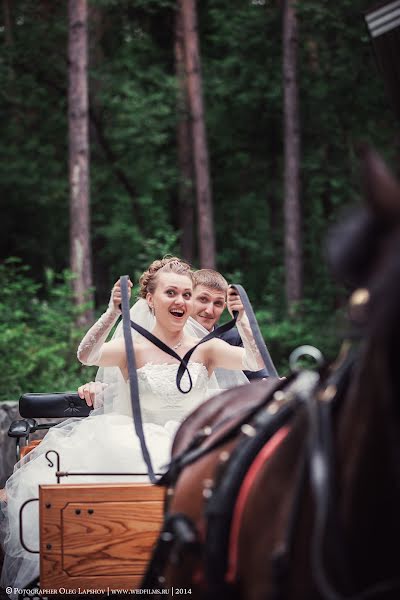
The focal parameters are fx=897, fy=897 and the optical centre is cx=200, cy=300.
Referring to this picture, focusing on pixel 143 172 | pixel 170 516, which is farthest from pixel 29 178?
pixel 170 516

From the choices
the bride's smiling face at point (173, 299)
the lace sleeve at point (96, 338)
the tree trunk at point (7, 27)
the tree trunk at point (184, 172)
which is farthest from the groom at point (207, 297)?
the tree trunk at point (7, 27)

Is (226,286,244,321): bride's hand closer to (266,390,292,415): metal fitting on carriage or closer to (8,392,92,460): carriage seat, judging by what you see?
(8,392,92,460): carriage seat

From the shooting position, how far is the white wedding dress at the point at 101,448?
15.4ft

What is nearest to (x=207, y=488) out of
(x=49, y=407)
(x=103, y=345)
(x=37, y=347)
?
(x=103, y=345)

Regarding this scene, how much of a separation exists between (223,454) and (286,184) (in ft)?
64.9

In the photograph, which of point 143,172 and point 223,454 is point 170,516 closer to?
point 223,454

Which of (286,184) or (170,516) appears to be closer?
(170,516)

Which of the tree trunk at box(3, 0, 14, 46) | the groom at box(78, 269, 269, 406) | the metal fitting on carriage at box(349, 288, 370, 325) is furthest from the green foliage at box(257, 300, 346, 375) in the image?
the metal fitting on carriage at box(349, 288, 370, 325)

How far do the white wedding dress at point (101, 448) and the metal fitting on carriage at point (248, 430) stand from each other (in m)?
1.87

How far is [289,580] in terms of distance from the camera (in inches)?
Result: 70.7

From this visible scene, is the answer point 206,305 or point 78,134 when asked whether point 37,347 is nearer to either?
point 78,134

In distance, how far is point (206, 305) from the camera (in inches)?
259

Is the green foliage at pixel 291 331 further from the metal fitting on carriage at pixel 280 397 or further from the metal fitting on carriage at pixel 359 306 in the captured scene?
the metal fitting on carriage at pixel 359 306

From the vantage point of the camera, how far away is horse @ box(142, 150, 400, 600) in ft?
5.26
